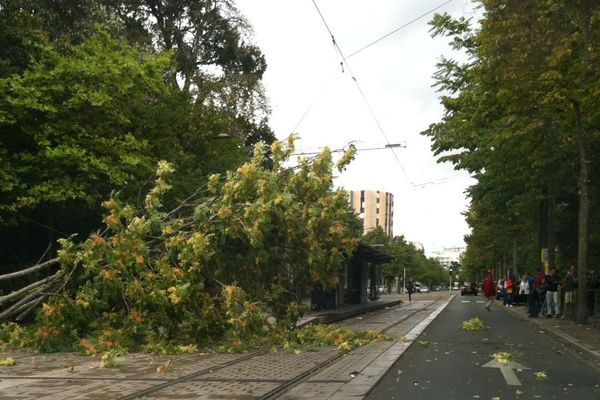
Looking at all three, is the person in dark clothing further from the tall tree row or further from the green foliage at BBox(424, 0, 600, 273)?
the green foliage at BBox(424, 0, 600, 273)

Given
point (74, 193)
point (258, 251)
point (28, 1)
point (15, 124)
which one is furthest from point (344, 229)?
point (28, 1)

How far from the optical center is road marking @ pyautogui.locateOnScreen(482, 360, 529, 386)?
9.41 metres

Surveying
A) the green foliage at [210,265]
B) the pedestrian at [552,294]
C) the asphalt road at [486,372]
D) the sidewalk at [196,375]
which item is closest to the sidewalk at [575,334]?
the asphalt road at [486,372]

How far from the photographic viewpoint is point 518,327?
67.3 ft

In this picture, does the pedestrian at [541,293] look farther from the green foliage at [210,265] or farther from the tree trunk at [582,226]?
the green foliage at [210,265]

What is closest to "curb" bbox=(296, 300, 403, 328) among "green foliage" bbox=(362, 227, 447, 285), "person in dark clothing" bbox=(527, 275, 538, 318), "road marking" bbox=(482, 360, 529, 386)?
"person in dark clothing" bbox=(527, 275, 538, 318)

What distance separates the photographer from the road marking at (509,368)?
9414 millimetres

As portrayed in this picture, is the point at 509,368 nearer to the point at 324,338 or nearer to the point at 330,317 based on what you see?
the point at 324,338

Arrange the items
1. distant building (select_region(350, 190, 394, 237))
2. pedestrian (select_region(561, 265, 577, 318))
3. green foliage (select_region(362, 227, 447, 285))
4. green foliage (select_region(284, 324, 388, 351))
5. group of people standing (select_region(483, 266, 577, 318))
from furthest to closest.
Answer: distant building (select_region(350, 190, 394, 237)) → green foliage (select_region(362, 227, 447, 285)) → group of people standing (select_region(483, 266, 577, 318)) → pedestrian (select_region(561, 265, 577, 318)) → green foliage (select_region(284, 324, 388, 351))

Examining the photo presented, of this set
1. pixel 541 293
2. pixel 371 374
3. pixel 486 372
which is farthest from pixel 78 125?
pixel 541 293

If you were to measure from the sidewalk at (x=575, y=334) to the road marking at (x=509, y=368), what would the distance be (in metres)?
1.62

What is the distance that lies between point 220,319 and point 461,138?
43.6ft

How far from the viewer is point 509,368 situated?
35.4 feet

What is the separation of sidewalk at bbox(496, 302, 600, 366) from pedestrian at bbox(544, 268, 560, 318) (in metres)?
0.65
